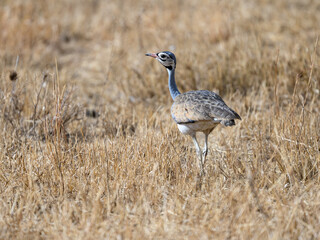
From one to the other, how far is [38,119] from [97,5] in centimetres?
557

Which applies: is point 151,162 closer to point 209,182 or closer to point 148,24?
point 209,182

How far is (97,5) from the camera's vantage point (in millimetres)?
10203

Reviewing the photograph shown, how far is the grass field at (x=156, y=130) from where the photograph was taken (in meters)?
3.33

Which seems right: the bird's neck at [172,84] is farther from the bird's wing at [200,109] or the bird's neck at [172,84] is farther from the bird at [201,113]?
the bird's wing at [200,109]

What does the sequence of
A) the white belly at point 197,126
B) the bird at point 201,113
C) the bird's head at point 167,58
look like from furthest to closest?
the bird's head at point 167,58
the white belly at point 197,126
the bird at point 201,113

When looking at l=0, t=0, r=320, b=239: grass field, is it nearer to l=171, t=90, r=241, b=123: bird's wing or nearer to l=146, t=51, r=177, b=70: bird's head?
l=171, t=90, r=241, b=123: bird's wing

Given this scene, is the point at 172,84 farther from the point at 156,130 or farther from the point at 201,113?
the point at 156,130

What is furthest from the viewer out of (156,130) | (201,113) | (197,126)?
(156,130)

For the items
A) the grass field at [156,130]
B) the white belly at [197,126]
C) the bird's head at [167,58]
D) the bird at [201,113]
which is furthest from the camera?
the bird's head at [167,58]

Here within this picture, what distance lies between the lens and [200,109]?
3885 mm

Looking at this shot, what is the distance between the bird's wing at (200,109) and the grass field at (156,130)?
42 centimetres

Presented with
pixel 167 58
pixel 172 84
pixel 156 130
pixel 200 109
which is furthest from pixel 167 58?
pixel 156 130

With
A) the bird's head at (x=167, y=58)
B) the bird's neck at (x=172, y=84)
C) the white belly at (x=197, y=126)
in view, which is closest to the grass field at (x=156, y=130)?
the white belly at (x=197, y=126)

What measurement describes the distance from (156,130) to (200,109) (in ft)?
4.69
